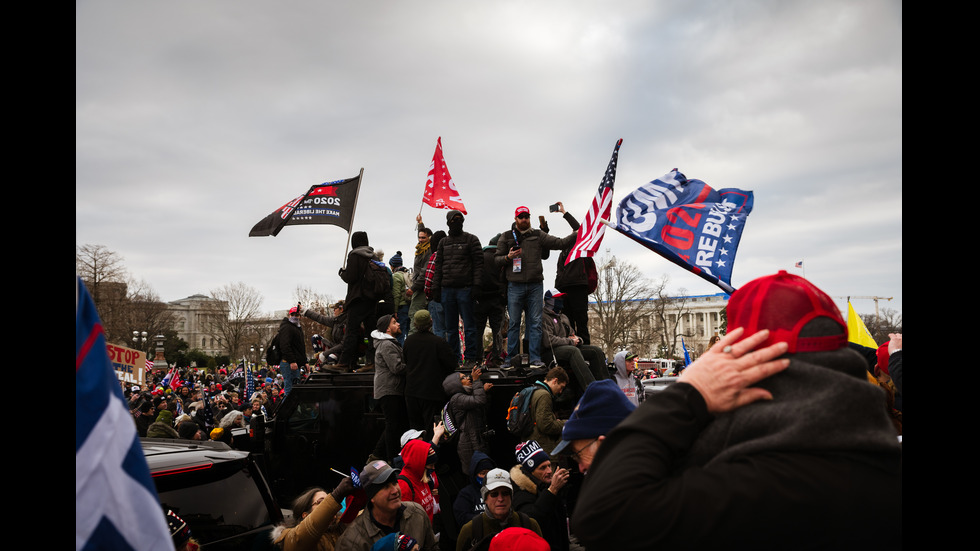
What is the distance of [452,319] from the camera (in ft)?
31.3

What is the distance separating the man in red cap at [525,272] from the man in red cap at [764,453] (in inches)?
271

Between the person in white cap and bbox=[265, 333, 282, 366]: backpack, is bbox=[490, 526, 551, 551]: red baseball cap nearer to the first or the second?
the person in white cap

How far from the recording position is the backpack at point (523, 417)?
696cm

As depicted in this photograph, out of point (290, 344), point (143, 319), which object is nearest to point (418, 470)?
point (290, 344)

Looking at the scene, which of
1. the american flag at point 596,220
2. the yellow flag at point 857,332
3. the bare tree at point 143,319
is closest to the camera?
the yellow flag at point 857,332

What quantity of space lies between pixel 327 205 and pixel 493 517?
7.68 m

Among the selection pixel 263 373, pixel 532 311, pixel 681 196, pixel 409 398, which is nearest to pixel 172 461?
pixel 409 398

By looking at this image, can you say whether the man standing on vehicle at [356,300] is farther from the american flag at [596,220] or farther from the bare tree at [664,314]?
the bare tree at [664,314]

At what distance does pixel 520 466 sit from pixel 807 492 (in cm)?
465

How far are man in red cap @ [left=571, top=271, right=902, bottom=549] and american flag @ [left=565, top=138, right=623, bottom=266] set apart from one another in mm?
5672

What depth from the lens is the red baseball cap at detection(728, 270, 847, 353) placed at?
1535 mm

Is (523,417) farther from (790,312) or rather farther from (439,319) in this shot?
(790,312)

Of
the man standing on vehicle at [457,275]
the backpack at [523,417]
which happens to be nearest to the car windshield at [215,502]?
the backpack at [523,417]
